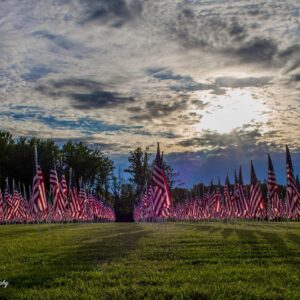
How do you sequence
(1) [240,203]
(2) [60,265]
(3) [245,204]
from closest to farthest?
(2) [60,265] < (3) [245,204] < (1) [240,203]

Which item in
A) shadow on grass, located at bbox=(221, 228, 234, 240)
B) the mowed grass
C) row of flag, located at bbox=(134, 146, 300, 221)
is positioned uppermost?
row of flag, located at bbox=(134, 146, 300, 221)

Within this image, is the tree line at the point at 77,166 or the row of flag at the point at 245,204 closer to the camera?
the row of flag at the point at 245,204

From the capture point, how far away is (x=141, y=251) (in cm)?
2106

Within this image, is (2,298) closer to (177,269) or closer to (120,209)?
(177,269)

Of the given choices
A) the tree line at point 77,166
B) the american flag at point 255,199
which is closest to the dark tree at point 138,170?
the tree line at point 77,166

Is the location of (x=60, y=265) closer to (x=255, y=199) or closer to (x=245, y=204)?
(x=255, y=199)

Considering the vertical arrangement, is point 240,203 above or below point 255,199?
below

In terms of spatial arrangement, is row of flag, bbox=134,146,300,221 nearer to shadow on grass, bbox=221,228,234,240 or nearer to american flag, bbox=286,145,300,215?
american flag, bbox=286,145,300,215

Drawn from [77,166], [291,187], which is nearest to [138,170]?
[77,166]

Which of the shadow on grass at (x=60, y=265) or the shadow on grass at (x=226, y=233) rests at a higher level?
the shadow on grass at (x=60, y=265)

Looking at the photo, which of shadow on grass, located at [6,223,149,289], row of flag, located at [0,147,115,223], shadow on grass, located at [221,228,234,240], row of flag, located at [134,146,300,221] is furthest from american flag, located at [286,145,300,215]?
shadow on grass, located at [6,223,149,289]

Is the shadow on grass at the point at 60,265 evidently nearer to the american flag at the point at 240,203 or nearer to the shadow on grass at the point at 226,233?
the shadow on grass at the point at 226,233

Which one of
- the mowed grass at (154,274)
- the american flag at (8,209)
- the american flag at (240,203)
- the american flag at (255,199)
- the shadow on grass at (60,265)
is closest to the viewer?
the mowed grass at (154,274)

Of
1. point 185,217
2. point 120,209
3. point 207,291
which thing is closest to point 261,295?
point 207,291
